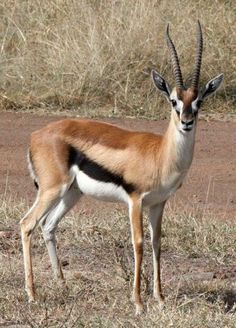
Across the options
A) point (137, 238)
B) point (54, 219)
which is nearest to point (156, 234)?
point (137, 238)

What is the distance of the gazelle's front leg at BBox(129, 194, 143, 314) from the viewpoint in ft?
21.6

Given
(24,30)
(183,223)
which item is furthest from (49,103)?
(183,223)

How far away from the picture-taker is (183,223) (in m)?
8.13

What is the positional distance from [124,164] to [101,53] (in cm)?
614

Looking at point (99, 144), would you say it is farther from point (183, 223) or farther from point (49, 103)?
point (49, 103)

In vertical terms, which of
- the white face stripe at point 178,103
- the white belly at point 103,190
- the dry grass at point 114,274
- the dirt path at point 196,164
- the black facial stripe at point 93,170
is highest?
the white face stripe at point 178,103

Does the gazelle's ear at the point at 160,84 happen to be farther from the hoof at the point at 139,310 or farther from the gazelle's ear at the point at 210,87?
the hoof at the point at 139,310

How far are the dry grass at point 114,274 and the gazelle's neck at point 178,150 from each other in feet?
2.44

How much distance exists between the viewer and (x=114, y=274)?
7.20 metres

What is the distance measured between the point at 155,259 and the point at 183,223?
128 cm

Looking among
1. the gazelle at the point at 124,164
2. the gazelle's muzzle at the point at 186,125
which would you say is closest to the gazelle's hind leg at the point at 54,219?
Answer: the gazelle at the point at 124,164

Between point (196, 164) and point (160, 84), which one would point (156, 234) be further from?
point (196, 164)

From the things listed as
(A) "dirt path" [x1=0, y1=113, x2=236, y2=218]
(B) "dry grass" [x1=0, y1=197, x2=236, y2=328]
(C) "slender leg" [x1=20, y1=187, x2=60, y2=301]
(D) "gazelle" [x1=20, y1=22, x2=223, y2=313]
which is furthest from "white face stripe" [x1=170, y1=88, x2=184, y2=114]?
(A) "dirt path" [x1=0, y1=113, x2=236, y2=218]

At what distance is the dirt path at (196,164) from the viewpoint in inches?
368
